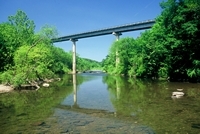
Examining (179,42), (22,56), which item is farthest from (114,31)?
(22,56)

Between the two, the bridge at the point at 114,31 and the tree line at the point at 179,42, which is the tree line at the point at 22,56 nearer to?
the bridge at the point at 114,31

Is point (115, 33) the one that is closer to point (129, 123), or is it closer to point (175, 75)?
point (175, 75)

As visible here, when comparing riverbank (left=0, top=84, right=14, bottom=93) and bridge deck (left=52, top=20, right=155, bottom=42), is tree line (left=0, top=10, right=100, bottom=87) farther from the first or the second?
bridge deck (left=52, top=20, right=155, bottom=42)

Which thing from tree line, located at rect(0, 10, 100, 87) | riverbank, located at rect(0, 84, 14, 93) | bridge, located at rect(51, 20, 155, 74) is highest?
bridge, located at rect(51, 20, 155, 74)

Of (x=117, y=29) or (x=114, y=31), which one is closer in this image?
(x=117, y=29)

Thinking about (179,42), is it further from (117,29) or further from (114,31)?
(114,31)

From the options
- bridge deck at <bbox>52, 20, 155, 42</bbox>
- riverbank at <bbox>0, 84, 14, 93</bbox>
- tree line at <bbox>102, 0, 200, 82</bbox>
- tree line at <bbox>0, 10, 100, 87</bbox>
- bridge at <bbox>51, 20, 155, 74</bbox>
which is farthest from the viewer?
bridge at <bbox>51, 20, 155, 74</bbox>

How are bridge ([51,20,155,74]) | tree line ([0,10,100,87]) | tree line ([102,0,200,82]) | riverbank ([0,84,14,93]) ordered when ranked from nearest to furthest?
riverbank ([0,84,14,93])
tree line ([0,10,100,87])
tree line ([102,0,200,82])
bridge ([51,20,155,74])

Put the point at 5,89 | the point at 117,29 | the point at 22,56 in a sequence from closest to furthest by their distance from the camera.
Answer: the point at 5,89
the point at 22,56
the point at 117,29

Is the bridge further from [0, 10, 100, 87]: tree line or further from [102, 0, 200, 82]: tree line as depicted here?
[102, 0, 200, 82]: tree line

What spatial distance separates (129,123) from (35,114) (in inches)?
230

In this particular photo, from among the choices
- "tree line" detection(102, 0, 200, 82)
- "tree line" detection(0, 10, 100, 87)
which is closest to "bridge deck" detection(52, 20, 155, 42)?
"tree line" detection(0, 10, 100, 87)

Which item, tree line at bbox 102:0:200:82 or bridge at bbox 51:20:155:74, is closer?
tree line at bbox 102:0:200:82

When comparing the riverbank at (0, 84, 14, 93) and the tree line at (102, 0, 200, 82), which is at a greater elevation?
the tree line at (102, 0, 200, 82)
